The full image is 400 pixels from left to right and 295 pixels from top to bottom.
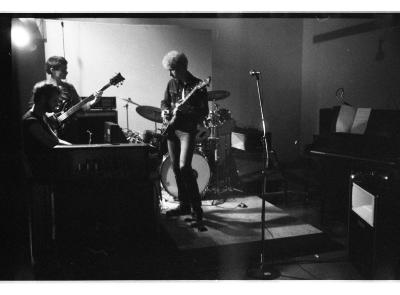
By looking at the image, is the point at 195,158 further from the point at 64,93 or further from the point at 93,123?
the point at 64,93

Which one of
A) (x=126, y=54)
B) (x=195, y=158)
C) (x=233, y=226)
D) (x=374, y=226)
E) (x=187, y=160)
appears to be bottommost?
(x=233, y=226)

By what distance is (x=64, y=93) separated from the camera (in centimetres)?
378

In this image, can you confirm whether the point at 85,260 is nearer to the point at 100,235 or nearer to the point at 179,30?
the point at 100,235

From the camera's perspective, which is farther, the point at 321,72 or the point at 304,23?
the point at 321,72

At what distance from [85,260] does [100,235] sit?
0.27 m

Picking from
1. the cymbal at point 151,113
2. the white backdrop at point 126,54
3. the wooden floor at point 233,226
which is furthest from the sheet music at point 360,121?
the white backdrop at point 126,54

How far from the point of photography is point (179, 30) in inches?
191

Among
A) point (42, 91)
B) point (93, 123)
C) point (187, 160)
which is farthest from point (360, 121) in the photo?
point (42, 91)

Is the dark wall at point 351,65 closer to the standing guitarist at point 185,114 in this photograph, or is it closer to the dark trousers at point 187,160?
the standing guitarist at point 185,114

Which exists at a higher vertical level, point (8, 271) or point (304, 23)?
point (304, 23)

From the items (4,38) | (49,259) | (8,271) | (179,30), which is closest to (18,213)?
(8,271)

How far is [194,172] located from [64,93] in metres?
1.60

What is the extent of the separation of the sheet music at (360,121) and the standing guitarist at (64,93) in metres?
2.46

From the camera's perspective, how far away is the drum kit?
407cm
